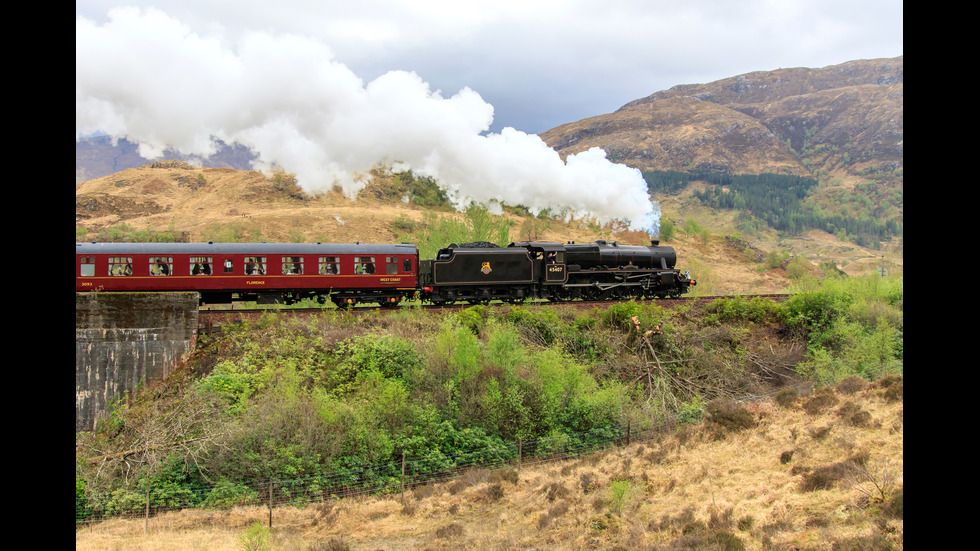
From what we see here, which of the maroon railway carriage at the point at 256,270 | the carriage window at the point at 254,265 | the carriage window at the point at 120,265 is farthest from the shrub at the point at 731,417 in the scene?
the carriage window at the point at 120,265

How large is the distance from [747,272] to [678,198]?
126435mm

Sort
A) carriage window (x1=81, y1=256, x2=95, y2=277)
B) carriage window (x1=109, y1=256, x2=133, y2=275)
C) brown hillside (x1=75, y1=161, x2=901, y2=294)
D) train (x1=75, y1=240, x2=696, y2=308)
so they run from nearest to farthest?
carriage window (x1=81, y1=256, x2=95, y2=277) < carriage window (x1=109, y1=256, x2=133, y2=275) < train (x1=75, y1=240, x2=696, y2=308) < brown hillside (x1=75, y1=161, x2=901, y2=294)

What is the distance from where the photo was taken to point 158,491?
42.8 ft

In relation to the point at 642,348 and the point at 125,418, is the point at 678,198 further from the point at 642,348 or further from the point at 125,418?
the point at 125,418

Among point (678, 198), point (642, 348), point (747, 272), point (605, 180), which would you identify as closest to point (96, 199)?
point (605, 180)

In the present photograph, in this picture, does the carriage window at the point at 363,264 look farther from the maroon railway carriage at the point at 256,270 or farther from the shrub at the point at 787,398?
the shrub at the point at 787,398

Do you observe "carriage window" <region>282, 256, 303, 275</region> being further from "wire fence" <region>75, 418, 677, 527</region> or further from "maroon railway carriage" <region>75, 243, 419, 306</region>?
"wire fence" <region>75, 418, 677, 527</region>

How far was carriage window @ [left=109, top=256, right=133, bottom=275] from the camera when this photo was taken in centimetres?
1952

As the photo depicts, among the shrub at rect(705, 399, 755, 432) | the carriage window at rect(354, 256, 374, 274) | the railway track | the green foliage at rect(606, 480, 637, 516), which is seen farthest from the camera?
the carriage window at rect(354, 256, 374, 274)

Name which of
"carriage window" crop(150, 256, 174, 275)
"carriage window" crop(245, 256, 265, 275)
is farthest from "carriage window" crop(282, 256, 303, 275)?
"carriage window" crop(150, 256, 174, 275)

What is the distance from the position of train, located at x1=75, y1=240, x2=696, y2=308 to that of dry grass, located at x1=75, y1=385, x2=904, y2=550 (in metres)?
9.87

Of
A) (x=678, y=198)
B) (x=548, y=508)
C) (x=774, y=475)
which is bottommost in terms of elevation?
(x=548, y=508)

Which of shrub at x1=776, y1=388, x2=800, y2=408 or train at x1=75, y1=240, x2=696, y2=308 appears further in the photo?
train at x1=75, y1=240, x2=696, y2=308

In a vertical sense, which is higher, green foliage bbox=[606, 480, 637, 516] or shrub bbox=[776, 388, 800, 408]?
shrub bbox=[776, 388, 800, 408]
